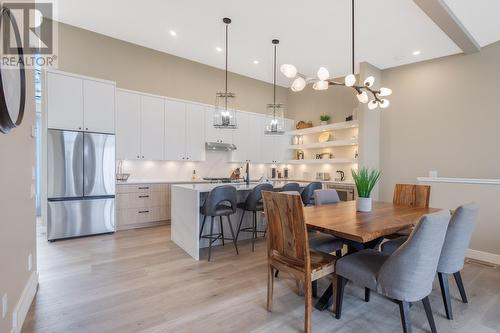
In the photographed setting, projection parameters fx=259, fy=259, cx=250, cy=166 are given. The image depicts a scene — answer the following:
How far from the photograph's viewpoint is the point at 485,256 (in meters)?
3.61

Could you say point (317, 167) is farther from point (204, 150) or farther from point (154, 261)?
point (154, 261)

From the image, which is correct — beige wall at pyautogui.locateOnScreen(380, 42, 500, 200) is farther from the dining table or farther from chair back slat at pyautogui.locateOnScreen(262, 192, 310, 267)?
chair back slat at pyautogui.locateOnScreen(262, 192, 310, 267)

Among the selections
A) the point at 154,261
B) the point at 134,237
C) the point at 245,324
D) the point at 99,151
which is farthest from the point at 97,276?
the point at 99,151

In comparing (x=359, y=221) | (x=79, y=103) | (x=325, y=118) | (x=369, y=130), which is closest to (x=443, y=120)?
(x=369, y=130)

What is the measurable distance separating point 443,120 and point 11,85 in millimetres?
5559

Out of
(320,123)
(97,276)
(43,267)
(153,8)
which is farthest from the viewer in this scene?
(320,123)

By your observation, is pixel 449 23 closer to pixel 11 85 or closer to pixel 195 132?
pixel 11 85

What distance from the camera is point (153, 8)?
395 cm

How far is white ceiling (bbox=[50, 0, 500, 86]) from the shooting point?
3.49 meters

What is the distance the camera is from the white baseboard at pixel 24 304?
1.81 metres

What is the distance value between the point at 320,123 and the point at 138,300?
554 centimetres

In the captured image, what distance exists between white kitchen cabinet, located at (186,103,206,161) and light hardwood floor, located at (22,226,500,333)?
8.75 feet

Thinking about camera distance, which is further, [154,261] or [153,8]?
[153,8]

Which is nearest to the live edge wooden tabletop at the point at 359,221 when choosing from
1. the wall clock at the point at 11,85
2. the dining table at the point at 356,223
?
the dining table at the point at 356,223
